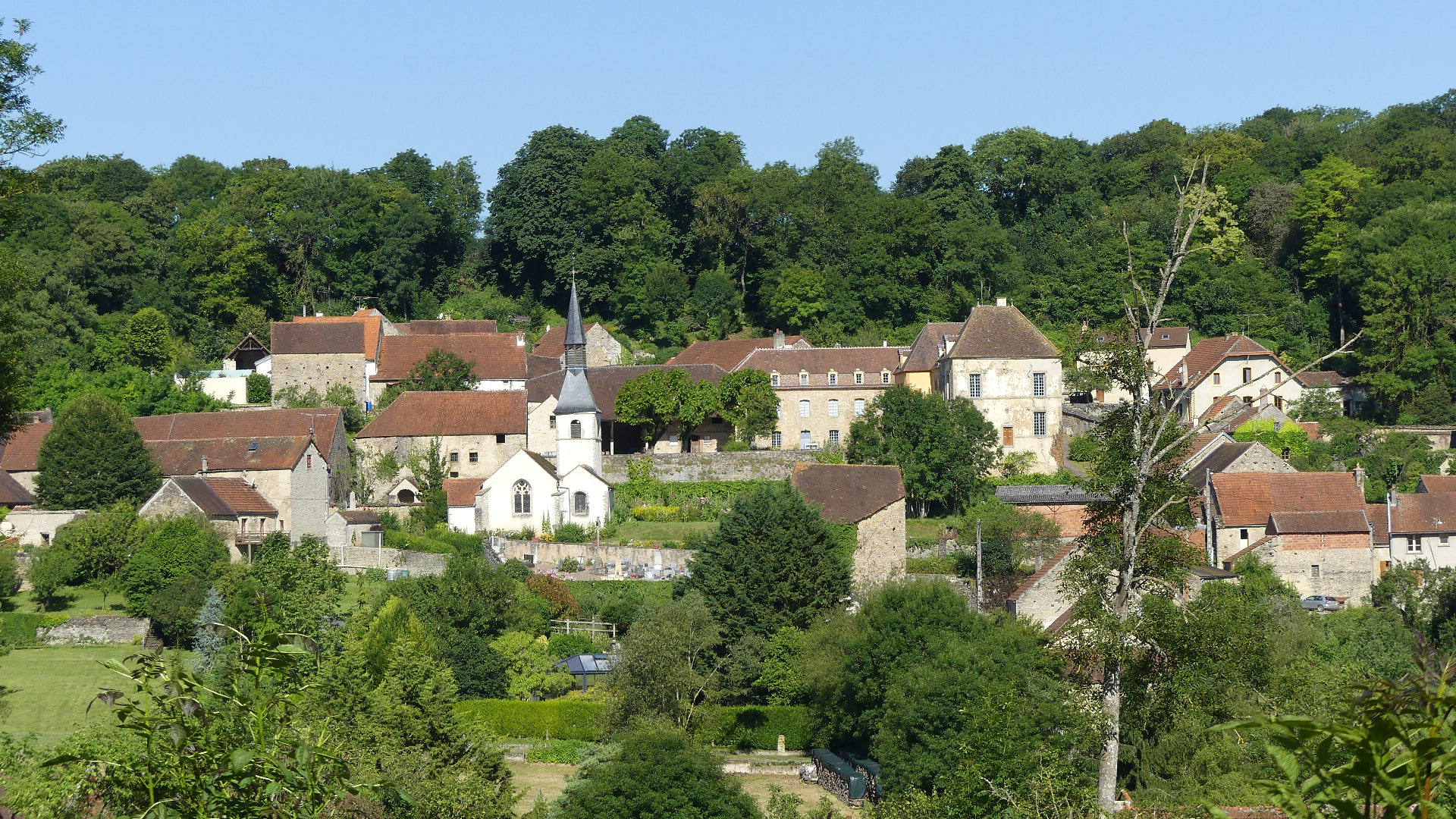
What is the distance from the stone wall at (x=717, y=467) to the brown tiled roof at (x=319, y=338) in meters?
14.9

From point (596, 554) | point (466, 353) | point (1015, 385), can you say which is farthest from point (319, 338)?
point (1015, 385)

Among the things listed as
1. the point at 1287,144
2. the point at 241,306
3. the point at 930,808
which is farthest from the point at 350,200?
the point at 930,808

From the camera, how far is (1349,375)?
63438 mm

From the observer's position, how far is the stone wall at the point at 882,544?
4159 cm

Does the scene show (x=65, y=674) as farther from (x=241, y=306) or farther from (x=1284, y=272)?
(x=1284, y=272)

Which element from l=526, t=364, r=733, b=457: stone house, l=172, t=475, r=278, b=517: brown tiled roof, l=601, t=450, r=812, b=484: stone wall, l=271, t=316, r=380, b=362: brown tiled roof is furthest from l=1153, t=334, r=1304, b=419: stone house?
l=172, t=475, r=278, b=517: brown tiled roof

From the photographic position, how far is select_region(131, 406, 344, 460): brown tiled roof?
5028 centimetres

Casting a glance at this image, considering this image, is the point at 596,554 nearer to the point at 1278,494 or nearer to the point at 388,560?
the point at 388,560

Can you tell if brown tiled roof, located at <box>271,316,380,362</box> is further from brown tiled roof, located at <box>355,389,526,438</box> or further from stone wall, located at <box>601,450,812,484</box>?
stone wall, located at <box>601,450,812,484</box>

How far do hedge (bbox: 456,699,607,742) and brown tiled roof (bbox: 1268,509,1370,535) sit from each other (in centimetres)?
2098

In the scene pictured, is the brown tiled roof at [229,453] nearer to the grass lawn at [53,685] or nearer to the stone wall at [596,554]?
the stone wall at [596,554]

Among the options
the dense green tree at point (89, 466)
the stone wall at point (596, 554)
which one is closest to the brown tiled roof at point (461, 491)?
the stone wall at point (596, 554)

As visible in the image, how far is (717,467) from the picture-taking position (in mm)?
50062

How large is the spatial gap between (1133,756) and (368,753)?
11.2m
